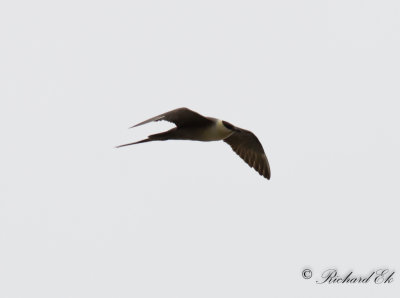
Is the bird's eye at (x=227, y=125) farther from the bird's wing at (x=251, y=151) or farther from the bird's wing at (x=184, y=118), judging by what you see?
the bird's wing at (x=251, y=151)

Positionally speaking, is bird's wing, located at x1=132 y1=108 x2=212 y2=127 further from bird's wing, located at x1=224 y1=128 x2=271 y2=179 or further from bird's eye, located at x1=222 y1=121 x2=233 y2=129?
bird's wing, located at x1=224 y1=128 x2=271 y2=179

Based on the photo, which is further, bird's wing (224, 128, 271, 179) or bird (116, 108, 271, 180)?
bird's wing (224, 128, 271, 179)

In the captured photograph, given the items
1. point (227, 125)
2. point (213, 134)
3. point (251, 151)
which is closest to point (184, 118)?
point (213, 134)

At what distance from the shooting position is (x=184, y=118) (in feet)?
44.3

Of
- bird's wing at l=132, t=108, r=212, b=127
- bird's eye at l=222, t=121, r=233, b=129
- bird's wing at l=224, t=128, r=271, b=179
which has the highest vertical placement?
bird's wing at l=132, t=108, r=212, b=127

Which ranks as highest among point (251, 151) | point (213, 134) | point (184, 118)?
point (184, 118)

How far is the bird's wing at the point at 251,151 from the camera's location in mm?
15576

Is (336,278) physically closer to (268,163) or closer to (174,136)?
(268,163)

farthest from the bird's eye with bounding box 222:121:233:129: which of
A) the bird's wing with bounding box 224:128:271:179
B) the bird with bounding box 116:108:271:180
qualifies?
the bird's wing with bounding box 224:128:271:179

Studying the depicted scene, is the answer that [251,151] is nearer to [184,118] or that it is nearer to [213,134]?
[213,134]

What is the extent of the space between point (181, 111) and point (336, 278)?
4.86 metres

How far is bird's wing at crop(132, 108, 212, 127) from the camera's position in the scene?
12932mm

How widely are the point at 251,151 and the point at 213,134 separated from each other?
180 centimetres

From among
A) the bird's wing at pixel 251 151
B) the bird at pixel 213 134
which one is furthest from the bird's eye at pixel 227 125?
A: the bird's wing at pixel 251 151
